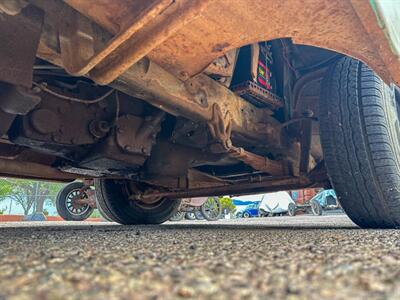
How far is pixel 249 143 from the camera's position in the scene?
1683 mm

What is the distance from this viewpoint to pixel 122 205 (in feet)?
7.88

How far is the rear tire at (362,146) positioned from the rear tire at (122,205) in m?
1.44

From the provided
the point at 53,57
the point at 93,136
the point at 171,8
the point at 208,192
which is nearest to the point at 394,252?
the point at 171,8

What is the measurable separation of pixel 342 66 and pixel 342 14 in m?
0.64

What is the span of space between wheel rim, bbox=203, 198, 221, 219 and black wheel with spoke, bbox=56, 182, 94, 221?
8.34 feet

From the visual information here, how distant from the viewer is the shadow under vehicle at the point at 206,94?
90cm

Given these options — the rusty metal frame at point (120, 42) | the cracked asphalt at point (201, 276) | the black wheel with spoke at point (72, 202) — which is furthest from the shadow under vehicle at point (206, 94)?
the black wheel with spoke at point (72, 202)

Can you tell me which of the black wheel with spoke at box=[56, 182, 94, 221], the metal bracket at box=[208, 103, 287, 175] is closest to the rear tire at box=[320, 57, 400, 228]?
the metal bracket at box=[208, 103, 287, 175]

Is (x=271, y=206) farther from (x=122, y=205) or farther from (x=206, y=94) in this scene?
(x=206, y=94)

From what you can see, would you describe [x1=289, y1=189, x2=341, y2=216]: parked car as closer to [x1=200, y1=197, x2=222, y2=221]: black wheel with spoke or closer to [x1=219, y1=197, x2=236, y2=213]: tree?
[x1=219, y1=197, x2=236, y2=213]: tree

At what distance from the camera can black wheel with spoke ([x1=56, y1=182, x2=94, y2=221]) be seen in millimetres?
4104

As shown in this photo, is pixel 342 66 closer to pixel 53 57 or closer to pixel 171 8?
pixel 171 8

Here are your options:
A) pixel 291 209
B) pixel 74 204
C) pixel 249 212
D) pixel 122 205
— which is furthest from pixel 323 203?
pixel 122 205

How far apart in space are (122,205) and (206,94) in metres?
1.37
